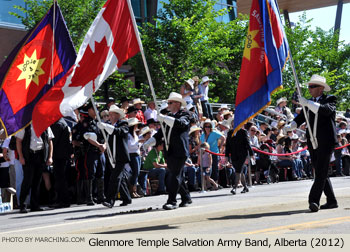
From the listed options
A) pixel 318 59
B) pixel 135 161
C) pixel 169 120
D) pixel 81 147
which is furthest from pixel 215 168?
pixel 318 59

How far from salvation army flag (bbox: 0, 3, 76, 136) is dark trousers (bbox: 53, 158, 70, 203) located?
A: 7.22ft

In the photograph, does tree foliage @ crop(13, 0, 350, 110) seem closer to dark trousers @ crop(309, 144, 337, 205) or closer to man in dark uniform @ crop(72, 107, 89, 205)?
man in dark uniform @ crop(72, 107, 89, 205)

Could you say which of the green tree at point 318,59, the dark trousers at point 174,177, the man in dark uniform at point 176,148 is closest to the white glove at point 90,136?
the man in dark uniform at point 176,148

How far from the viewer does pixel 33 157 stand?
562 inches

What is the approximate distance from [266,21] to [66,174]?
6.91 meters

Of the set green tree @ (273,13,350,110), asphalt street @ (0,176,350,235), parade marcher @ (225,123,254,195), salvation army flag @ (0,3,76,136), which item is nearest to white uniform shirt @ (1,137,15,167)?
asphalt street @ (0,176,350,235)

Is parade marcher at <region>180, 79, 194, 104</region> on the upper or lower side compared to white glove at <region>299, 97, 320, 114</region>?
upper

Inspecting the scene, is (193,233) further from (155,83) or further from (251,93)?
(155,83)

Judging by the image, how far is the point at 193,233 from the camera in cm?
852

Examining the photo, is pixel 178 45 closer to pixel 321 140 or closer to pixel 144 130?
pixel 144 130

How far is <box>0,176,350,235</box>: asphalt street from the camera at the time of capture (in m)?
8.83

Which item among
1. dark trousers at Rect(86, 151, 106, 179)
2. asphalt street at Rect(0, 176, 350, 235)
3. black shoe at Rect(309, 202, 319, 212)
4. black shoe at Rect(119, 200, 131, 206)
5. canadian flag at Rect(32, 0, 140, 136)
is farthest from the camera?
dark trousers at Rect(86, 151, 106, 179)

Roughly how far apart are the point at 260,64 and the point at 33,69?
4.73m

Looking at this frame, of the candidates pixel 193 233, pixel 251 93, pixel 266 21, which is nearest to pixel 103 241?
pixel 193 233
